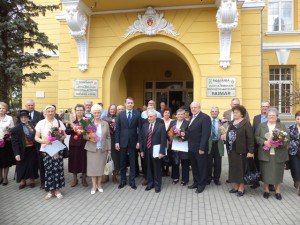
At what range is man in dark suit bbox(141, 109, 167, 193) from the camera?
6.12m

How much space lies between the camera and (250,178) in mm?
5770

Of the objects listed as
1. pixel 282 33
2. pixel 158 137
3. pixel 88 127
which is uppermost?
pixel 282 33

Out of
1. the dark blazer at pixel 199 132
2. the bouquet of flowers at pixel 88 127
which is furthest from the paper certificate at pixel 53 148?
the dark blazer at pixel 199 132

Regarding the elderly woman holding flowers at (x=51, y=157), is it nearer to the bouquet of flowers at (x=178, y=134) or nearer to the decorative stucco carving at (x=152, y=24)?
the bouquet of flowers at (x=178, y=134)

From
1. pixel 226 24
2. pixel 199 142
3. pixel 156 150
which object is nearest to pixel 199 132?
pixel 199 142

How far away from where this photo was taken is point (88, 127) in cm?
589

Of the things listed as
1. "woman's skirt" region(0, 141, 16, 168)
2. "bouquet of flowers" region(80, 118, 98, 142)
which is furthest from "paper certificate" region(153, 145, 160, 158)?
"woman's skirt" region(0, 141, 16, 168)

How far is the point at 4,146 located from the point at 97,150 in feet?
7.45

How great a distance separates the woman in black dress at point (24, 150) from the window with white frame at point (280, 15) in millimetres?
11312

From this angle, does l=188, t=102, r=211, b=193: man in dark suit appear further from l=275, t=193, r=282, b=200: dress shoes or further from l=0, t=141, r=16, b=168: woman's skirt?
l=0, t=141, r=16, b=168: woman's skirt

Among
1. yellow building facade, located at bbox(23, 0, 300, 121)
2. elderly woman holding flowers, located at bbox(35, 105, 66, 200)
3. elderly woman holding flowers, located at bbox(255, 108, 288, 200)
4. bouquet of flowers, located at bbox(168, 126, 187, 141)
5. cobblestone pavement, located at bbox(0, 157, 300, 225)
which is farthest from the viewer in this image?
yellow building facade, located at bbox(23, 0, 300, 121)

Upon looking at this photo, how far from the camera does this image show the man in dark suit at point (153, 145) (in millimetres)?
6121

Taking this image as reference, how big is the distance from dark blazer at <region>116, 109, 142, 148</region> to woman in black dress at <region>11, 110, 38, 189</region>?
6.03 feet

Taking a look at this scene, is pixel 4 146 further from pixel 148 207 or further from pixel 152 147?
pixel 148 207
